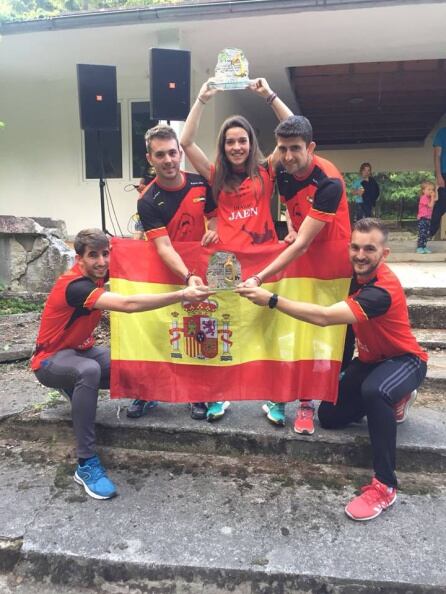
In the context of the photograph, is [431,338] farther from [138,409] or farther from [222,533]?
[222,533]

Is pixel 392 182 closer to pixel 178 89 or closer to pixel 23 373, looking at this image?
pixel 178 89

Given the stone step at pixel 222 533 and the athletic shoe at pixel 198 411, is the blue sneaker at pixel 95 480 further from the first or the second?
the athletic shoe at pixel 198 411

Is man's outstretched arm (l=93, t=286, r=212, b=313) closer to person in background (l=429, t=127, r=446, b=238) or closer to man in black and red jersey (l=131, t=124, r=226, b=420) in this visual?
man in black and red jersey (l=131, t=124, r=226, b=420)

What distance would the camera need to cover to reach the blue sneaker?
2.49 m

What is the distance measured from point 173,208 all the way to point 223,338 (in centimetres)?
85

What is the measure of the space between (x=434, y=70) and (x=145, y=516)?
29.8ft

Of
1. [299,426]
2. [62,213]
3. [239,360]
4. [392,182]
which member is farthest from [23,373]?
[392,182]

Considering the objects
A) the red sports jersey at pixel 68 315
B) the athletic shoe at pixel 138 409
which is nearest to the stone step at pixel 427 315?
the athletic shoe at pixel 138 409

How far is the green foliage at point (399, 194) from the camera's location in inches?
1107

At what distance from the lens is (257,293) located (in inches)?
98.0

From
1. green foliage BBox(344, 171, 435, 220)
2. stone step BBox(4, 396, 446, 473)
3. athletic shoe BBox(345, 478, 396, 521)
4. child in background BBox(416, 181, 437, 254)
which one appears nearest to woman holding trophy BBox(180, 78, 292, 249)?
stone step BBox(4, 396, 446, 473)

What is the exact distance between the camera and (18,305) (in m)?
5.75

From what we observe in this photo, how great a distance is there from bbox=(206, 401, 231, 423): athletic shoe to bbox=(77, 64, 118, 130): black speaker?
532 centimetres

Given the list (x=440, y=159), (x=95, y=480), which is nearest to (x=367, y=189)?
(x=440, y=159)
